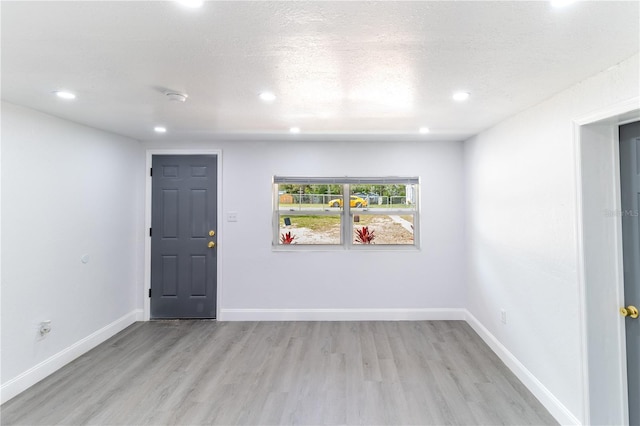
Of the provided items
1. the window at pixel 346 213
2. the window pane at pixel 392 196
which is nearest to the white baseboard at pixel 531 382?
the window at pixel 346 213

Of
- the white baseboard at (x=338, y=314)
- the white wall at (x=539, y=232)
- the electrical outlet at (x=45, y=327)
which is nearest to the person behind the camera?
the white wall at (x=539, y=232)

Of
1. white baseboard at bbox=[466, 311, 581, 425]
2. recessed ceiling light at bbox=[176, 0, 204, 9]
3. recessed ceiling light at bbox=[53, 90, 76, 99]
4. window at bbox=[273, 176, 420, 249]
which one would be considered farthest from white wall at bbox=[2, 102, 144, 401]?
white baseboard at bbox=[466, 311, 581, 425]

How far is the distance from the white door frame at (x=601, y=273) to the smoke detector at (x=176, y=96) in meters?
2.70

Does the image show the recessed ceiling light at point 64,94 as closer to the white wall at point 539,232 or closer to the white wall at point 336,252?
the white wall at point 336,252

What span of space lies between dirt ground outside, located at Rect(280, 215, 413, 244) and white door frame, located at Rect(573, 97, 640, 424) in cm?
218

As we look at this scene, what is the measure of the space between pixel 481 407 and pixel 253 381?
1.81 m

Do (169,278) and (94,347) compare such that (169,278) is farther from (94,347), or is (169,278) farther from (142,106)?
(142,106)

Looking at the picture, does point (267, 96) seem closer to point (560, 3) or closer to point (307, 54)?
point (307, 54)

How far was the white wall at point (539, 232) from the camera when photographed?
1956 mm

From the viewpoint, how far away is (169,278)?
3.93 m

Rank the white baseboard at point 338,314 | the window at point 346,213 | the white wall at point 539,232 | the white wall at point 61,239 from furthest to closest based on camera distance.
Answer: the window at point 346,213 → the white baseboard at point 338,314 → the white wall at point 61,239 → the white wall at point 539,232

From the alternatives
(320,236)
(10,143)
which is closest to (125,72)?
(10,143)

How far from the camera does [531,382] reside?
7.89 ft

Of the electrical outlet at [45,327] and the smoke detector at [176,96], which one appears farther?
the electrical outlet at [45,327]
